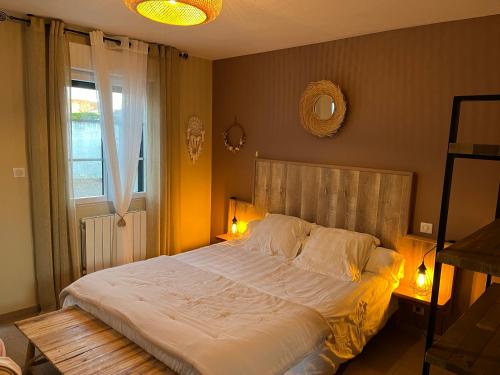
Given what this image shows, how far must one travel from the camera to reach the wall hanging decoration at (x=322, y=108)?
3.29 metres

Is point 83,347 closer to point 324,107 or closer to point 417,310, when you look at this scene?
point 417,310

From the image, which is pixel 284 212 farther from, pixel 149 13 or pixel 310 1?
pixel 149 13

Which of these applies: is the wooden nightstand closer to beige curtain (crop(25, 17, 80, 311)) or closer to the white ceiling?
the white ceiling

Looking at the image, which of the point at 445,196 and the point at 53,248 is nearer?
the point at 445,196

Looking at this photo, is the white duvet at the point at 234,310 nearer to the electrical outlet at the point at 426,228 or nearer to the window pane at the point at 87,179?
the electrical outlet at the point at 426,228

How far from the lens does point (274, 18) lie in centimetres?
277

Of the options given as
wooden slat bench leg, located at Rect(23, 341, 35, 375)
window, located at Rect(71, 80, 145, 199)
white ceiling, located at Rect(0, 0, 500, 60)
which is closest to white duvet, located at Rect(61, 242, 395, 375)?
wooden slat bench leg, located at Rect(23, 341, 35, 375)

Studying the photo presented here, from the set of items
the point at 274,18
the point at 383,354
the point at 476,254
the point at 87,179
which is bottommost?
the point at 383,354

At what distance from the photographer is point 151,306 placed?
227cm

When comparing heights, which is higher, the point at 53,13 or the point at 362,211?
the point at 53,13

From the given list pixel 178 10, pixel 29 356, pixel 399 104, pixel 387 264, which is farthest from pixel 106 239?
pixel 399 104

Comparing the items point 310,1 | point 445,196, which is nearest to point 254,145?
point 310,1

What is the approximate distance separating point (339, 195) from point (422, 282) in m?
1.00

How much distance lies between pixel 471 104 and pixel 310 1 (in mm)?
1370
